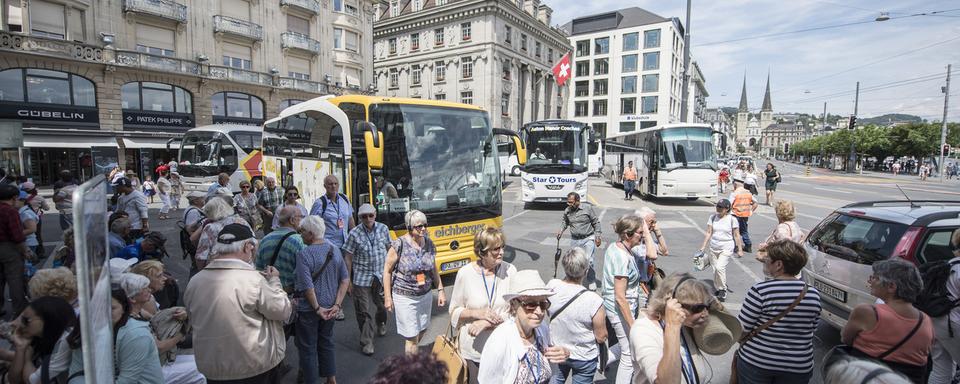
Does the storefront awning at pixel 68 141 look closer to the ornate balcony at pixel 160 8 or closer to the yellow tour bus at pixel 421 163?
the ornate balcony at pixel 160 8

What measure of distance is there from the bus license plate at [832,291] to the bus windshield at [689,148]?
1334cm

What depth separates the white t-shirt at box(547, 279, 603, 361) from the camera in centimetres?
316

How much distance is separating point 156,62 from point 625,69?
57.4 m

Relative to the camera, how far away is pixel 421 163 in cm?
712

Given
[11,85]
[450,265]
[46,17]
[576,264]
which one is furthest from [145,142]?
[576,264]

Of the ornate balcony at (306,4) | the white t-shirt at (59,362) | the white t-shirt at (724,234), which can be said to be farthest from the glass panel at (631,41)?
the white t-shirt at (59,362)

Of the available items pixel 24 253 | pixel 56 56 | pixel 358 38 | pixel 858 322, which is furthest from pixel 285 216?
pixel 358 38

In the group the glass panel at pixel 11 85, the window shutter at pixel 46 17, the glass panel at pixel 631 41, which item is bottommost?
the glass panel at pixel 11 85

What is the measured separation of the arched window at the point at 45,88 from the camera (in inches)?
867

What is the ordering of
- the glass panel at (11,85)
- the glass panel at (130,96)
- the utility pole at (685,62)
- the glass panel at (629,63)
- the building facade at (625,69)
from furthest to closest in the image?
the glass panel at (629,63), the building facade at (625,69), the glass panel at (130,96), the glass panel at (11,85), the utility pole at (685,62)

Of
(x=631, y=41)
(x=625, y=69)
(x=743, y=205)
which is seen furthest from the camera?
(x=625, y=69)

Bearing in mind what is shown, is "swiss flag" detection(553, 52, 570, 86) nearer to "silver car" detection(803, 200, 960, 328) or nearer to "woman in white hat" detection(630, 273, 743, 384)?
"silver car" detection(803, 200, 960, 328)

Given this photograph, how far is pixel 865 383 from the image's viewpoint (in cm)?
185

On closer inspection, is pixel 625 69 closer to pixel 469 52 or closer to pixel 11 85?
pixel 469 52
